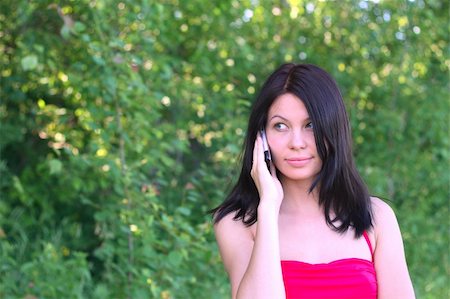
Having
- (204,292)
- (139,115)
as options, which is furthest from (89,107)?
(204,292)

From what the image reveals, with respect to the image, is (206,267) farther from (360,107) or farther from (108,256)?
(360,107)

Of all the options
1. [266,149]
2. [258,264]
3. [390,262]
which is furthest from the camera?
[266,149]

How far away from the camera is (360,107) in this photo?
638 cm

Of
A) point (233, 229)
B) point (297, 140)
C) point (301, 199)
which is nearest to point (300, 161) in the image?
point (297, 140)

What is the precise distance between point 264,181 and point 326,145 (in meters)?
0.22

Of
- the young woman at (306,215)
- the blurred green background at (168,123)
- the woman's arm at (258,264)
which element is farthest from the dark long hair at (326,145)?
the blurred green background at (168,123)

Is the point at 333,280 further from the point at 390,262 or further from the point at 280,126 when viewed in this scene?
the point at 280,126

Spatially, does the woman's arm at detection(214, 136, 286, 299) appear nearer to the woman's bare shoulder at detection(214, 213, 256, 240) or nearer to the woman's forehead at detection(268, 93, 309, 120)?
the woman's bare shoulder at detection(214, 213, 256, 240)

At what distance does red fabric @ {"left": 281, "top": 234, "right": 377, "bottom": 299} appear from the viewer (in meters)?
2.67

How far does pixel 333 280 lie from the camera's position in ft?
8.77

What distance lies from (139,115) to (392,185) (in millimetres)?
2517

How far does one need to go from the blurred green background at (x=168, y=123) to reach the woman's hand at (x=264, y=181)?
1.50m

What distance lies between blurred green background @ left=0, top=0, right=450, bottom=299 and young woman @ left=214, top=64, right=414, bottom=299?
1461mm

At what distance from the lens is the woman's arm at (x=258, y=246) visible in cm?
259
